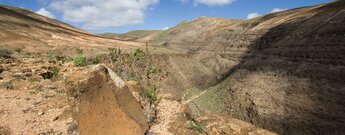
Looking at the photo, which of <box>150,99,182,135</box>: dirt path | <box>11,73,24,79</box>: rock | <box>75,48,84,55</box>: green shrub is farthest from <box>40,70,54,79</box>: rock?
<box>75,48,84,55</box>: green shrub

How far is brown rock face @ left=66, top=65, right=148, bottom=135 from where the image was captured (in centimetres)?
750

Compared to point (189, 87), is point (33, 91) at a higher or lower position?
higher

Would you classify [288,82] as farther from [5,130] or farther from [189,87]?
[5,130]

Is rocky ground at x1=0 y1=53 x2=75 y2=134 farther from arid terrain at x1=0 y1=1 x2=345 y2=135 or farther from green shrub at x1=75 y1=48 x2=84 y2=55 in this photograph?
green shrub at x1=75 y1=48 x2=84 y2=55

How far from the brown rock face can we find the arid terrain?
3cm

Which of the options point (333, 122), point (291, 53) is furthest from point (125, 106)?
point (291, 53)

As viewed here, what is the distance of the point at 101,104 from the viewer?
7852 mm

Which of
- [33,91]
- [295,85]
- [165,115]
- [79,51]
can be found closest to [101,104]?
[165,115]

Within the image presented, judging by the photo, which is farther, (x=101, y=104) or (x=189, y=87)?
(x=189, y=87)

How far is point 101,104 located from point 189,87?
31.1 meters

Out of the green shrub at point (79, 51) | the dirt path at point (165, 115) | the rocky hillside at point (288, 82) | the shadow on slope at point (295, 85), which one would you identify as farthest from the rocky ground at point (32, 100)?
the green shrub at point (79, 51)

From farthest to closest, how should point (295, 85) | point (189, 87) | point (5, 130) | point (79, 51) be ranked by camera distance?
point (189, 87)
point (79, 51)
point (295, 85)
point (5, 130)

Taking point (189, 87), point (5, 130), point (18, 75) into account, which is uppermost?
point (18, 75)

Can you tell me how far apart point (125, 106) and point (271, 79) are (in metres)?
20.7
